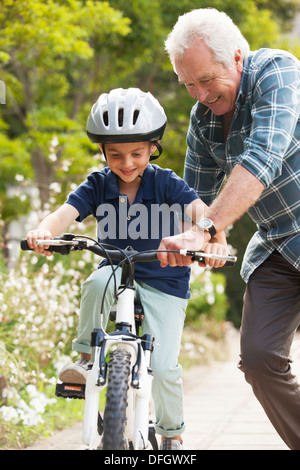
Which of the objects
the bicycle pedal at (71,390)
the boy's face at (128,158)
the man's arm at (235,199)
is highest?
the boy's face at (128,158)

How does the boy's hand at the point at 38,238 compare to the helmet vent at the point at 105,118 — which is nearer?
the boy's hand at the point at 38,238

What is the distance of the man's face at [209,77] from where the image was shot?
320cm

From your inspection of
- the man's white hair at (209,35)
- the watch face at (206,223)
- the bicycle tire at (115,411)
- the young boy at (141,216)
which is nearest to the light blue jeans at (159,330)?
the young boy at (141,216)

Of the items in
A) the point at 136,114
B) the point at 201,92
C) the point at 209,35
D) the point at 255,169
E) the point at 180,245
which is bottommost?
the point at 180,245

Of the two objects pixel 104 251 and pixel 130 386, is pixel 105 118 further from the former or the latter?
pixel 130 386

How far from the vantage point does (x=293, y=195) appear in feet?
11.1

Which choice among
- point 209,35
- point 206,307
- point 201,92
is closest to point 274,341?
point 201,92

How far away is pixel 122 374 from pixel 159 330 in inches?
27.3

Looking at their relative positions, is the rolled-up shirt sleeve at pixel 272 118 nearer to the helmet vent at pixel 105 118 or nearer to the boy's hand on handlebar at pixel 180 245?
the boy's hand on handlebar at pixel 180 245

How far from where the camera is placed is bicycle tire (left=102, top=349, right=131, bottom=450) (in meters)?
2.48

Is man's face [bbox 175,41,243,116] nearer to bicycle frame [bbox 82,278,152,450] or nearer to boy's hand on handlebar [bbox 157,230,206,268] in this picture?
boy's hand on handlebar [bbox 157,230,206,268]

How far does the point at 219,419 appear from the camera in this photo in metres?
5.55

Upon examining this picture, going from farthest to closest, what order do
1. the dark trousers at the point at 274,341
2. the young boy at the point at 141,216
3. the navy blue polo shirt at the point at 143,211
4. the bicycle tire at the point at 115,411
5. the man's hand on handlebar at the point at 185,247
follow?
1. the dark trousers at the point at 274,341
2. the navy blue polo shirt at the point at 143,211
3. the young boy at the point at 141,216
4. the man's hand on handlebar at the point at 185,247
5. the bicycle tire at the point at 115,411

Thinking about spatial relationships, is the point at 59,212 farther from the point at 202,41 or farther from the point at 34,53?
the point at 34,53
